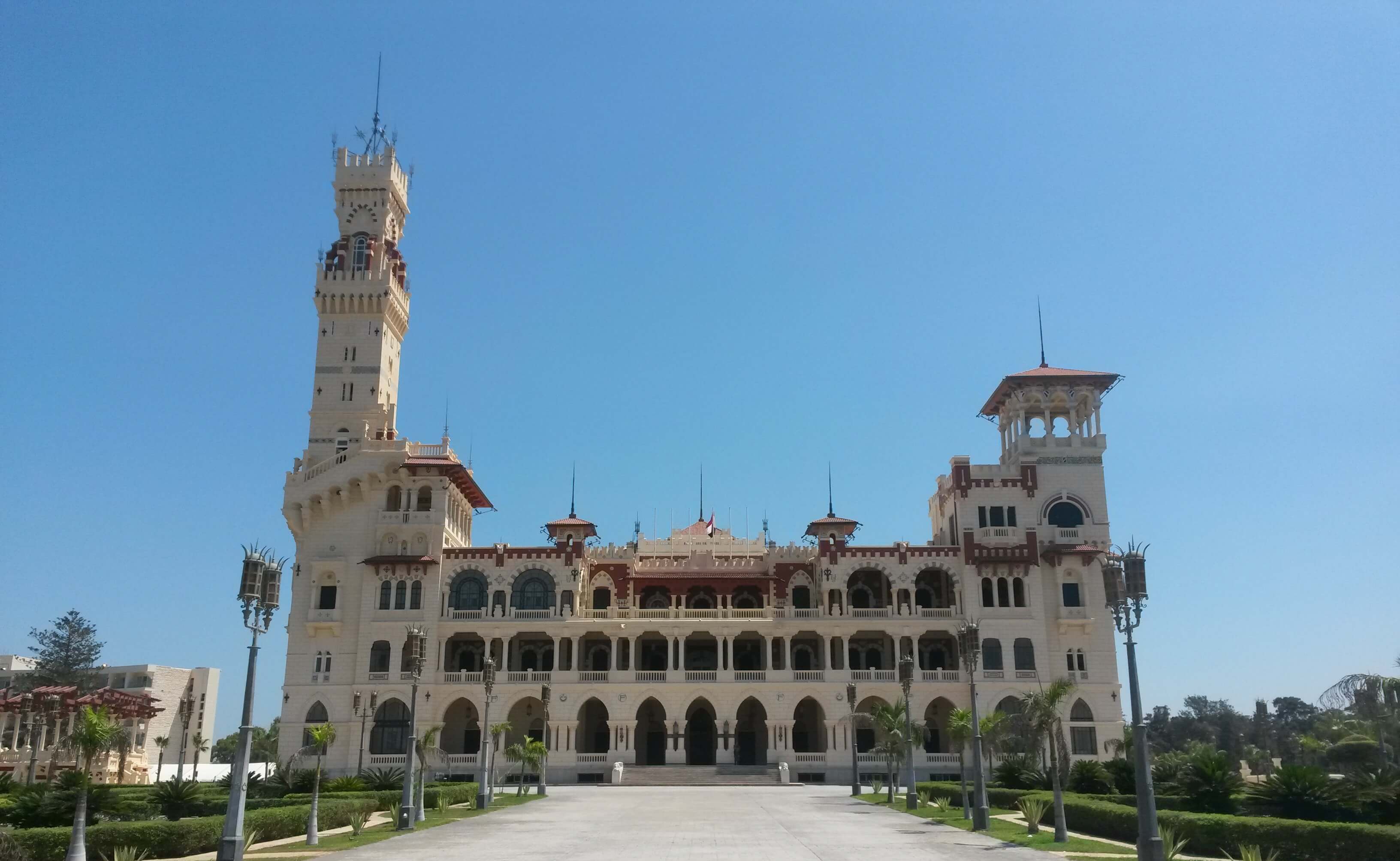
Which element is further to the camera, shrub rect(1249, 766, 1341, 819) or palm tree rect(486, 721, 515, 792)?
palm tree rect(486, 721, 515, 792)

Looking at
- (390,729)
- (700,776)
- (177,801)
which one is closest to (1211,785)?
(177,801)

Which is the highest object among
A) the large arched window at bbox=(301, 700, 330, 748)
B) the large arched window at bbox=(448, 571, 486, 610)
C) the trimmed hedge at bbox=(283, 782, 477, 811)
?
the large arched window at bbox=(448, 571, 486, 610)

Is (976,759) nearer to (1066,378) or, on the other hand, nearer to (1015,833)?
(1015,833)

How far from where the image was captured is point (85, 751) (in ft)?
102

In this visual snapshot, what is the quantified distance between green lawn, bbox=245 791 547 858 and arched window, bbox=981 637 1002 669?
111ft

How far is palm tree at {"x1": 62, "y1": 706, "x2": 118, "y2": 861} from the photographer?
78.8 feet

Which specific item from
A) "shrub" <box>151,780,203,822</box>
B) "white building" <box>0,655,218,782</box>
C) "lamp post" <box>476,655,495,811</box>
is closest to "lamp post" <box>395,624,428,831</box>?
"lamp post" <box>476,655,495,811</box>

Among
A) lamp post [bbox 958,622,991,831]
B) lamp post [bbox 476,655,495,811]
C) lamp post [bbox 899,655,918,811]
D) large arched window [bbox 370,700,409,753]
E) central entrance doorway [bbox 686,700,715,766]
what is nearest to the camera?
lamp post [bbox 958,622,991,831]

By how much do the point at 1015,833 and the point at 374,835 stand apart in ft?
63.9

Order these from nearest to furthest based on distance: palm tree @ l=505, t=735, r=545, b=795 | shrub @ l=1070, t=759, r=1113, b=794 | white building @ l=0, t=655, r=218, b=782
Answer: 1. shrub @ l=1070, t=759, r=1113, b=794
2. palm tree @ l=505, t=735, r=545, b=795
3. white building @ l=0, t=655, r=218, b=782

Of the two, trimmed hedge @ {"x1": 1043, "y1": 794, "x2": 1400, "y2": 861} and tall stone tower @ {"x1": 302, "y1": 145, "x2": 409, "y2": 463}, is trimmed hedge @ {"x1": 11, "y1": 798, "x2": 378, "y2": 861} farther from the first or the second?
tall stone tower @ {"x1": 302, "y1": 145, "x2": 409, "y2": 463}

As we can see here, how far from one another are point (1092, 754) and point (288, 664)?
5087 centimetres

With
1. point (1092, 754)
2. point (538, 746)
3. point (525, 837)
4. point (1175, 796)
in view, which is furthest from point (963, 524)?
point (525, 837)

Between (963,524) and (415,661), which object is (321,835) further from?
(963,524)
